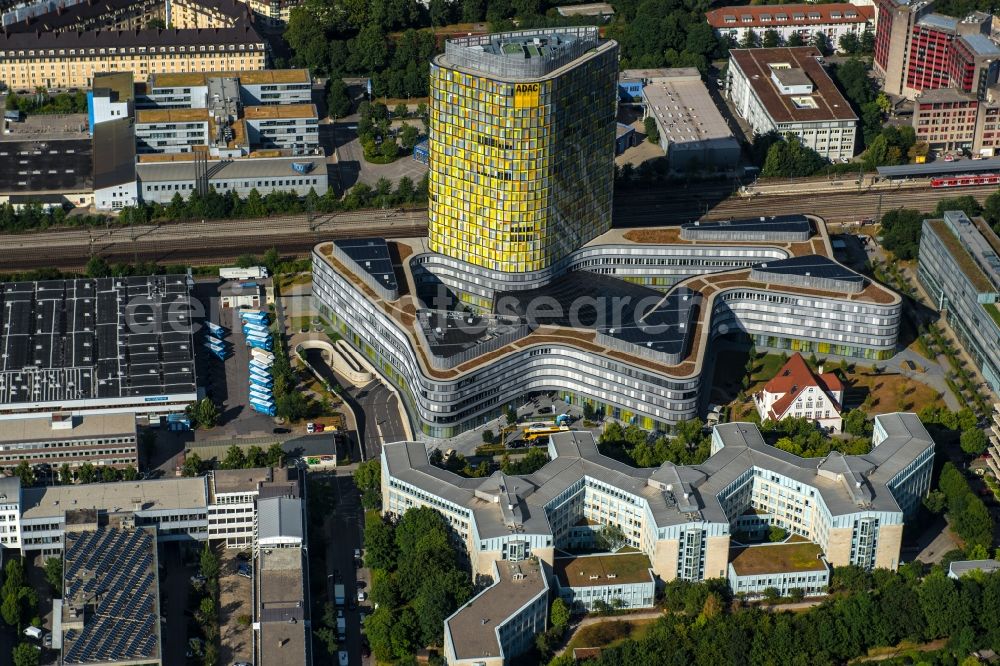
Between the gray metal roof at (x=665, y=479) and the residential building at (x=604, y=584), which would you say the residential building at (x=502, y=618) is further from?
the gray metal roof at (x=665, y=479)

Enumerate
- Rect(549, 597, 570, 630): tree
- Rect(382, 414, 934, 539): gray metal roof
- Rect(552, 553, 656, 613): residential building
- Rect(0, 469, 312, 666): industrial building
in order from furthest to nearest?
Rect(382, 414, 934, 539): gray metal roof, Rect(552, 553, 656, 613): residential building, Rect(549, 597, 570, 630): tree, Rect(0, 469, 312, 666): industrial building

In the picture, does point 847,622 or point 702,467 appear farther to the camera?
point 702,467

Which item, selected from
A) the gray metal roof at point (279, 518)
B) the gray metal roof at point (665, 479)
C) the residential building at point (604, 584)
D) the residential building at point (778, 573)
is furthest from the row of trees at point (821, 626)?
the gray metal roof at point (279, 518)

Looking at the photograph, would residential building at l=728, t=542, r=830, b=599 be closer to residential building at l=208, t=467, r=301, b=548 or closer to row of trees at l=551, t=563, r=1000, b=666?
row of trees at l=551, t=563, r=1000, b=666

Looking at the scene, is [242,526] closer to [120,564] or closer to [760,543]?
[120,564]

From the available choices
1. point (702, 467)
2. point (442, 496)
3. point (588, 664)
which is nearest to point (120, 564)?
point (442, 496)

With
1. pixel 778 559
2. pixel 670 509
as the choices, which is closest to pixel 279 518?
pixel 670 509

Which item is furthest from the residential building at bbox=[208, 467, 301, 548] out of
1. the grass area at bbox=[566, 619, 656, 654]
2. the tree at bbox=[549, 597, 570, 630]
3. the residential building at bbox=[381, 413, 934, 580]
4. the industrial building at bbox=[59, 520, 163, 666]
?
the grass area at bbox=[566, 619, 656, 654]
